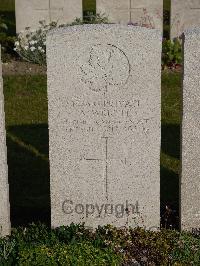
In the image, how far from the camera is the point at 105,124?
5.13 metres

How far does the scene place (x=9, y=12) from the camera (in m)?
17.1

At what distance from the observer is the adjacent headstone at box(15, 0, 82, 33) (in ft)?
37.6

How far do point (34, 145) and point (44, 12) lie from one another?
445 cm

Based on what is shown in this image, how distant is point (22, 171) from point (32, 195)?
64 centimetres

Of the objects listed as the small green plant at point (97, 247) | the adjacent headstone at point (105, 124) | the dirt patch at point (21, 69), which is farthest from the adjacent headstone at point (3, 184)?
the dirt patch at point (21, 69)

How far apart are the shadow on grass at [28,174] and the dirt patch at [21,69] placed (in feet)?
8.18

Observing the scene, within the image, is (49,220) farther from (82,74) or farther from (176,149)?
(176,149)

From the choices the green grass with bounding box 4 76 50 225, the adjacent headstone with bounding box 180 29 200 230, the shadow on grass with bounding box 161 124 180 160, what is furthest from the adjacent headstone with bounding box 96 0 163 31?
the adjacent headstone with bounding box 180 29 200 230

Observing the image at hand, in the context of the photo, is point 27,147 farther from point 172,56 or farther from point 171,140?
point 172,56

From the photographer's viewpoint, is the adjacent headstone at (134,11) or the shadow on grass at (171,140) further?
the adjacent headstone at (134,11)

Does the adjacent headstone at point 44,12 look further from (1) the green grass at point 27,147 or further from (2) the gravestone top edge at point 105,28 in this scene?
(2) the gravestone top edge at point 105,28

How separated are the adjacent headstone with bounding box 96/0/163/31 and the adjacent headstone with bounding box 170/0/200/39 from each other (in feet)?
0.78

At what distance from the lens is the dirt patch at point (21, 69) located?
35.4 ft

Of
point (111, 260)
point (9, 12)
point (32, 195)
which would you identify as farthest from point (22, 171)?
point (9, 12)
